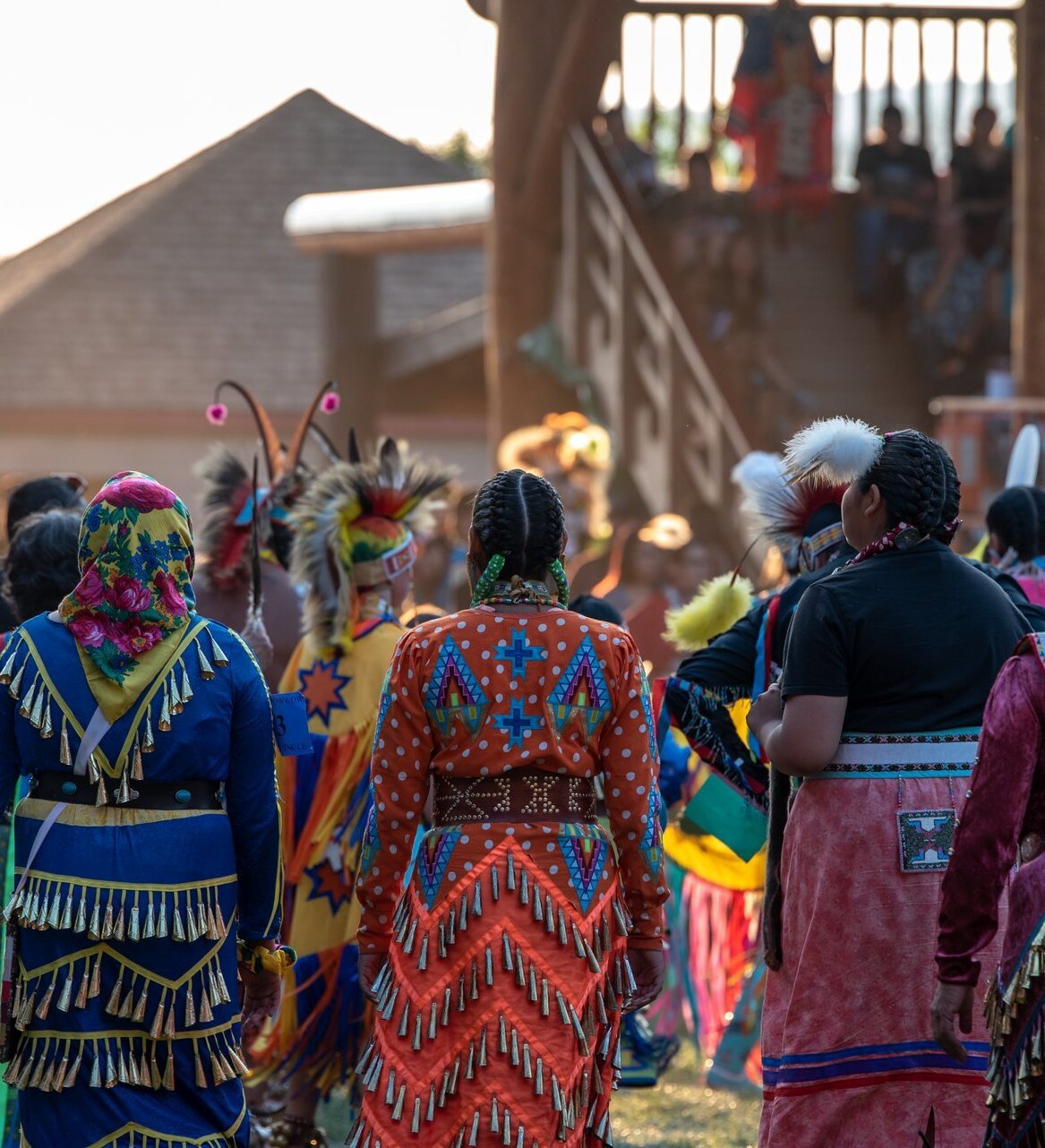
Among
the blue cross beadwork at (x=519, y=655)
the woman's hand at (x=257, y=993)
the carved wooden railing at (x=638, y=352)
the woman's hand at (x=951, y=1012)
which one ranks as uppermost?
the carved wooden railing at (x=638, y=352)

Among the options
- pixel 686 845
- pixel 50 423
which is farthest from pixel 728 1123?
pixel 50 423

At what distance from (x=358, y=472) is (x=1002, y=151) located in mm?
8016

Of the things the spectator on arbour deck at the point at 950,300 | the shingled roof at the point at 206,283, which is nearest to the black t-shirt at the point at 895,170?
the spectator on arbour deck at the point at 950,300

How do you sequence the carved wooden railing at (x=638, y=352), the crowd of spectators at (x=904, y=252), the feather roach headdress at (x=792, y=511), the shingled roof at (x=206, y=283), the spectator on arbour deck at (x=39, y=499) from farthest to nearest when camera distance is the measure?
the shingled roof at (x=206, y=283), the crowd of spectators at (x=904, y=252), the carved wooden railing at (x=638, y=352), the spectator on arbour deck at (x=39, y=499), the feather roach headdress at (x=792, y=511)

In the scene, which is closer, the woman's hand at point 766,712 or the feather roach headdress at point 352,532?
the woman's hand at point 766,712

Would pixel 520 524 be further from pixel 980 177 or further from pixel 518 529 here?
pixel 980 177

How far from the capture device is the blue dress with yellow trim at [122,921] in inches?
138

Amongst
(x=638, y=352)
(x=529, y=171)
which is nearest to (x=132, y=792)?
(x=638, y=352)

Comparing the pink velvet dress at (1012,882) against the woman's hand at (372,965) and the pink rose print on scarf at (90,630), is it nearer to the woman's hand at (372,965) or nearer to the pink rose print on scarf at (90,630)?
the woman's hand at (372,965)

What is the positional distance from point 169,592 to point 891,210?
9570mm

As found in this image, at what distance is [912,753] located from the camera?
3.64m

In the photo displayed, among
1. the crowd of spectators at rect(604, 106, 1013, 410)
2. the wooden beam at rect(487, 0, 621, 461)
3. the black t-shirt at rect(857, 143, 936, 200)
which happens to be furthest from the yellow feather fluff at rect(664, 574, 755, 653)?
the black t-shirt at rect(857, 143, 936, 200)

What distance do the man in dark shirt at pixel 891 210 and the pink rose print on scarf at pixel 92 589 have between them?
9.57 metres

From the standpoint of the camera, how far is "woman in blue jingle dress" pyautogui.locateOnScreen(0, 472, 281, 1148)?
3516mm
